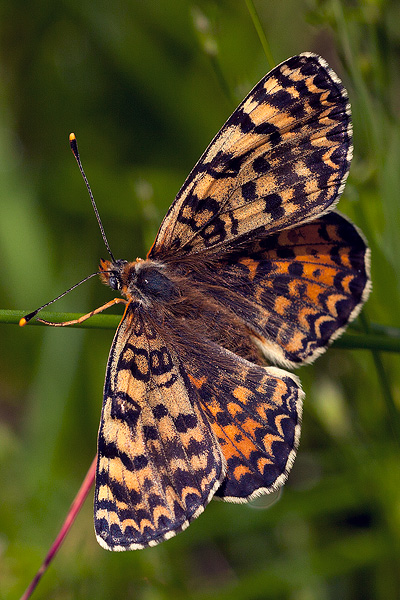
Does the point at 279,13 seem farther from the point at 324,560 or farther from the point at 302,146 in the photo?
the point at 324,560

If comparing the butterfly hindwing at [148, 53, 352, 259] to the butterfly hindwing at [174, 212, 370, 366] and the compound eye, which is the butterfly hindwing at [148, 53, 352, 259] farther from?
the compound eye

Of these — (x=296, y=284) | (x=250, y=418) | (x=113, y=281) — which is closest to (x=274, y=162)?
(x=296, y=284)

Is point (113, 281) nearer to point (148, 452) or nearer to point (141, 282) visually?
point (141, 282)

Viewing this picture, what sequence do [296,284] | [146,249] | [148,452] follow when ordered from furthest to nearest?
[146,249] → [296,284] → [148,452]

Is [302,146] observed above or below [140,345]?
above

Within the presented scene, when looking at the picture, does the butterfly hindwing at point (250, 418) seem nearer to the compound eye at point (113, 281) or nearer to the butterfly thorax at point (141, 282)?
the butterfly thorax at point (141, 282)

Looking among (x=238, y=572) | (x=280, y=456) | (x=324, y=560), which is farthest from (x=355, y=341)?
(x=238, y=572)
